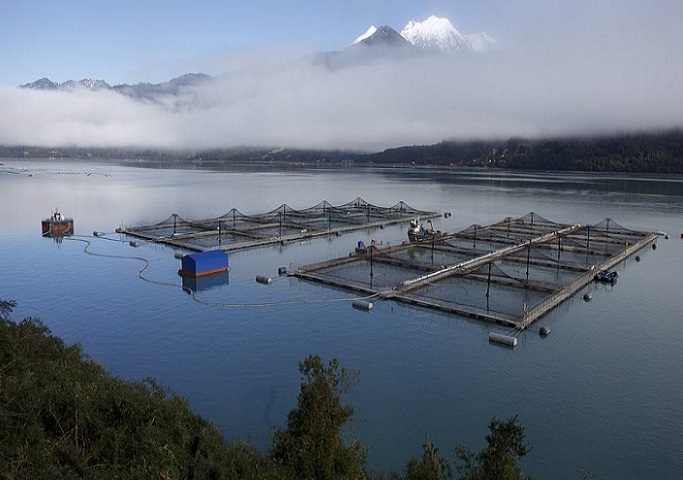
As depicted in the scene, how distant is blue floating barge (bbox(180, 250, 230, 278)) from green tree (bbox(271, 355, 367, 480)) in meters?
15.7

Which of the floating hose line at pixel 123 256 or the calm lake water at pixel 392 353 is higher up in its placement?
the floating hose line at pixel 123 256

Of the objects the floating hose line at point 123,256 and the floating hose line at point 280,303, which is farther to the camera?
the floating hose line at point 123,256

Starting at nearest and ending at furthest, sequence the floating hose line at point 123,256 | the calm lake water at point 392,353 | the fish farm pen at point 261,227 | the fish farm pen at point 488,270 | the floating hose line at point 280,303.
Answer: the calm lake water at point 392,353
the fish farm pen at point 488,270
the floating hose line at point 280,303
the floating hose line at point 123,256
the fish farm pen at point 261,227

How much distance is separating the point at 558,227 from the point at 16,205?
149 ft

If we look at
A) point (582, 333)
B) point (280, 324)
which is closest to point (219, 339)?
point (280, 324)

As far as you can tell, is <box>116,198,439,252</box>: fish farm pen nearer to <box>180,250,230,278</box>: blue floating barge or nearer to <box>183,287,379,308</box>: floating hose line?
<box>180,250,230,278</box>: blue floating barge

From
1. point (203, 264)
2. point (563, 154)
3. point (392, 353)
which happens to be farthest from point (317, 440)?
point (563, 154)

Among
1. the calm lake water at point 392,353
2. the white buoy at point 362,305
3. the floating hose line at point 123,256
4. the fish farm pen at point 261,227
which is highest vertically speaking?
the fish farm pen at point 261,227

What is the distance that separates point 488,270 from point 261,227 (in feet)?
55.2

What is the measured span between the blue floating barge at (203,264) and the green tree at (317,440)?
15659mm

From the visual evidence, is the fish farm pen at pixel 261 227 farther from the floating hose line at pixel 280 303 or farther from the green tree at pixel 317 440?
the green tree at pixel 317 440

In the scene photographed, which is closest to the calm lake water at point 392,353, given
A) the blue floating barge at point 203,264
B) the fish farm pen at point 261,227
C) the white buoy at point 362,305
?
the white buoy at point 362,305

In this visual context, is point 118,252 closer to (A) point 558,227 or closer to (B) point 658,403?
(B) point 658,403

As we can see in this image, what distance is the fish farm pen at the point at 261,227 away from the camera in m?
28.8
